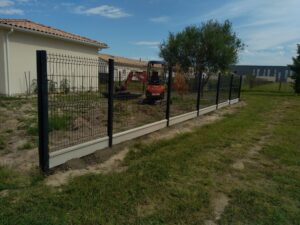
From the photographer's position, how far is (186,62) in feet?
81.3

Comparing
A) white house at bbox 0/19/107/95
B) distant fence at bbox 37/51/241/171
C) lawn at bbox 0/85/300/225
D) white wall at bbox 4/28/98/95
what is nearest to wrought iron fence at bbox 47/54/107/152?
distant fence at bbox 37/51/241/171

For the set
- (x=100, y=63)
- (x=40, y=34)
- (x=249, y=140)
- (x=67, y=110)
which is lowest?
(x=249, y=140)

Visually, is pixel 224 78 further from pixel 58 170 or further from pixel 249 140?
pixel 58 170

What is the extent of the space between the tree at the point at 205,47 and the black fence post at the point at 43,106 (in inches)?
791

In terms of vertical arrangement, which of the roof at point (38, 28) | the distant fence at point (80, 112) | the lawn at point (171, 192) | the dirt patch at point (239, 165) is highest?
the roof at point (38, 28)

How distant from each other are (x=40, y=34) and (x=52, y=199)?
39.1 ft

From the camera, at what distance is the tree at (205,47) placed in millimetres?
23391

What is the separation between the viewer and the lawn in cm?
324

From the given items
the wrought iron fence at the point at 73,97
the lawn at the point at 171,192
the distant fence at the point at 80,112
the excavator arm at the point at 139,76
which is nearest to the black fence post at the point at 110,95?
the distant fence at the point at 80,112

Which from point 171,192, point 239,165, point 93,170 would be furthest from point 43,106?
point 239,165

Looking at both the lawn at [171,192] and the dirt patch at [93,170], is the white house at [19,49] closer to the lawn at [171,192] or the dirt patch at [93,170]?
the lawn at [171,192]

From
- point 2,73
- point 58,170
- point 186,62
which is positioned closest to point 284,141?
point 58,170

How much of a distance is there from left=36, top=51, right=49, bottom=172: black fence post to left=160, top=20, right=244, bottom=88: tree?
20092 mm

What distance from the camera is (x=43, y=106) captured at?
4.14m
